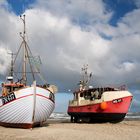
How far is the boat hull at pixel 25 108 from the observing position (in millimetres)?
26281

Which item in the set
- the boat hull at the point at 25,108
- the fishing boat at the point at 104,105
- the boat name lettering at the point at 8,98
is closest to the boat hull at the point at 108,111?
the fishing boat at the point at 104,105

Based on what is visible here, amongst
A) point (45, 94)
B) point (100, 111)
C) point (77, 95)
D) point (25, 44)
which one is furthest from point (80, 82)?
point (45, 94)

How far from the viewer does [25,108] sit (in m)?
26.3

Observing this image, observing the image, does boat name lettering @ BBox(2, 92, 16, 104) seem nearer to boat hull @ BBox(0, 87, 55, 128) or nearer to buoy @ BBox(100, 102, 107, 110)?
boat hull @ BBox(0, 87, 55, 128)

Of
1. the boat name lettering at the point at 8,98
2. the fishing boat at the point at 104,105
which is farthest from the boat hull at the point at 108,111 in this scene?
the boat name lettering at the point at 8,98

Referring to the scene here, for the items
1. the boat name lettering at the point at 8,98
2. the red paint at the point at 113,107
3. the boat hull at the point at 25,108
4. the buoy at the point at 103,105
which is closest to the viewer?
the boat hull at the point at 25,108

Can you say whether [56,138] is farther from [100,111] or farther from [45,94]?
[100,111]

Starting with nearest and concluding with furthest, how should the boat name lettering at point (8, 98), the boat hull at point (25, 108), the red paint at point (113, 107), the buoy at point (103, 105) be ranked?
the boat hull at point (25, 108)
the boat name lettering at point (8, 98)
the buoy at point (103, 105)
the red paint at point (113, 107)

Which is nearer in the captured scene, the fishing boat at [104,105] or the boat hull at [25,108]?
the boat hull at [25,108]

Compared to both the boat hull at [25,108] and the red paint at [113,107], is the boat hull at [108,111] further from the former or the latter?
the boat hull at [25,108]

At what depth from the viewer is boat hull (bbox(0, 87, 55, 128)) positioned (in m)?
26.3

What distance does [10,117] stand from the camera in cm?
2703

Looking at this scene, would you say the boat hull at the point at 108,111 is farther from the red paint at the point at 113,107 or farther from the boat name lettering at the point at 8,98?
the boat name lettering at the point at 8,98

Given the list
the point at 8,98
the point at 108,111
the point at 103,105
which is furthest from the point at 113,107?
the point at 8,98
